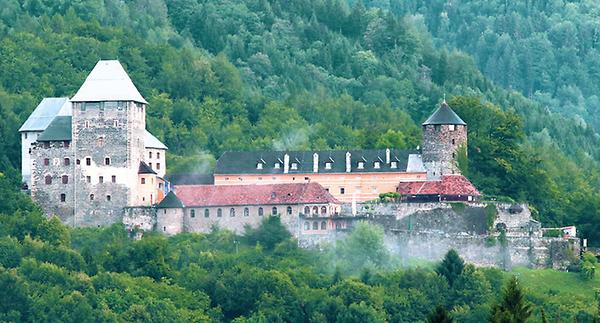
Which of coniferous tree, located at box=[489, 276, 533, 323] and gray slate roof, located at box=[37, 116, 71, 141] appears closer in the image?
coniferous tree, located at box=[489, 276, 533, 323]

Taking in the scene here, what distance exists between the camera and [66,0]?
5674 inches

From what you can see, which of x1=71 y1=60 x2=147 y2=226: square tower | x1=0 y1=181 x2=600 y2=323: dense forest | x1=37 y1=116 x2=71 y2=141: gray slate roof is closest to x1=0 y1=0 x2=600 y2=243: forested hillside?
x1=37 y1=116 x2=71 y2=141: gray slate roof

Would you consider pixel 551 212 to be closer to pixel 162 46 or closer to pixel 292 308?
pixel 292 308

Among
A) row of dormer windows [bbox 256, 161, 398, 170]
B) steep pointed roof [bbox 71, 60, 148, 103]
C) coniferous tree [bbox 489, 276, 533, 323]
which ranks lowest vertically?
coniferous tree [bbox 489, 276, 533, 323]

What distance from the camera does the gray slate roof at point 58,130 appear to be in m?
103

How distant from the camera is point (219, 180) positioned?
342 feet

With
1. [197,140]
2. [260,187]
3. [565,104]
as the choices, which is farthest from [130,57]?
[565,104]

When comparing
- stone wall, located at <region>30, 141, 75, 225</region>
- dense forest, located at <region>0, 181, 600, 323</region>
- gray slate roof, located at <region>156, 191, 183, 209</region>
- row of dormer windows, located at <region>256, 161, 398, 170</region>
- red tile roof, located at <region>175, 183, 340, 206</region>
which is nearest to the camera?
dense forest, located at <region>0, 181, 600, 323</region>

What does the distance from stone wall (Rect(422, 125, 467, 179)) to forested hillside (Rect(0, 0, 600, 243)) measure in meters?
2.87

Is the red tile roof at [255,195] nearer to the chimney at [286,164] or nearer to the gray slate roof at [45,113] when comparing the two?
the chimney at [286,164]

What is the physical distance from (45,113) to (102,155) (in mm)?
6718

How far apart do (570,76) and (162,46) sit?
5398 centimetres

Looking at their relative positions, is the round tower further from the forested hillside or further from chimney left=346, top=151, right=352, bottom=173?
chimney left=346, top=151, right=352, bottom=173

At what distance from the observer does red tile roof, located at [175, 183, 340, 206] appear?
330 ft
